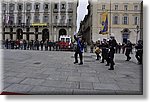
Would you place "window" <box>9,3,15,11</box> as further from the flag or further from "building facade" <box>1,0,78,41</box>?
the flag

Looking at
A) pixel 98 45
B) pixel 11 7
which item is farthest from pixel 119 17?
pixel 11 7

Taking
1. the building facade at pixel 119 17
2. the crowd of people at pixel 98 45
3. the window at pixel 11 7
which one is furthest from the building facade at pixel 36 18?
the building facade at pixel 119 17

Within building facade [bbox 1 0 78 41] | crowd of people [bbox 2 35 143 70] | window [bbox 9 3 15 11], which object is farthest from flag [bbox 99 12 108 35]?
window [bbox 9 3 15 11]

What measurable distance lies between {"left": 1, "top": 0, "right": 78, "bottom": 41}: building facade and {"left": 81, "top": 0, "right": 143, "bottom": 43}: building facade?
315 millimetres

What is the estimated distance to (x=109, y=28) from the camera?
289 cm

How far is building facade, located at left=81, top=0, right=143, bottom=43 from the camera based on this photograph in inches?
106

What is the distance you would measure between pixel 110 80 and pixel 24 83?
1.16 m

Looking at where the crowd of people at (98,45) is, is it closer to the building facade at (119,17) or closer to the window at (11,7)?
the building facade at (119,17)

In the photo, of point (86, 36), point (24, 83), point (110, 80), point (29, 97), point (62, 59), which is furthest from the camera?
point (62, 59)

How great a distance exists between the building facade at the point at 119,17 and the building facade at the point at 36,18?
12.4 inches

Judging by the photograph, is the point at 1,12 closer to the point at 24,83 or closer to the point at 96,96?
the point at 24,83

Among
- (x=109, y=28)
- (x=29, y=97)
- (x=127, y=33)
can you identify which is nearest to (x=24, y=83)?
(x=29, y=97)

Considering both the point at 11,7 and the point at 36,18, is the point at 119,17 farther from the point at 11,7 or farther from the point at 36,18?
the point at 11,7

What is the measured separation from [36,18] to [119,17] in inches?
45.4
